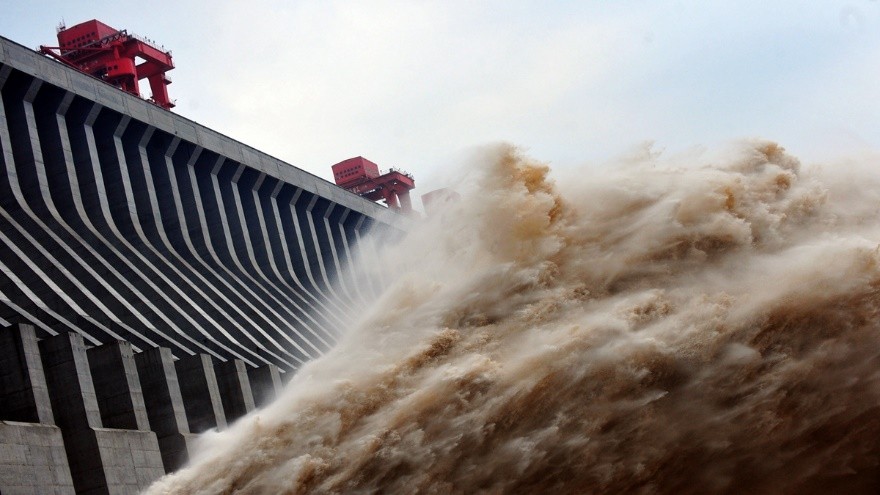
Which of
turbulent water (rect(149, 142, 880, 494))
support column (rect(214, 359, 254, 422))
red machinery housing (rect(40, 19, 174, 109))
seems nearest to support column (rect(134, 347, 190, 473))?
support column (rect(214, 359, 254, 422))

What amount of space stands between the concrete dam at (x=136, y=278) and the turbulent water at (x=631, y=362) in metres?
6.81

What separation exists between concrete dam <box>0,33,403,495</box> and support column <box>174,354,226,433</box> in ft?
0.20

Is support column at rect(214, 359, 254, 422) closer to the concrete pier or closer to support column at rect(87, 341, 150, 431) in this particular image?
support column at rect(87, 341, 150, 431)

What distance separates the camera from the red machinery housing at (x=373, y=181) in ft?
384

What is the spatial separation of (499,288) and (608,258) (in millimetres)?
3028

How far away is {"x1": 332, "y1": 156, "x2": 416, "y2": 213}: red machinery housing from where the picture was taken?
384 feet

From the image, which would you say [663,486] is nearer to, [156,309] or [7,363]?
[7,363]

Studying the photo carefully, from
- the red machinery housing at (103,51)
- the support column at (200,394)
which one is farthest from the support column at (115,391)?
the red machinery housing at (103,51)

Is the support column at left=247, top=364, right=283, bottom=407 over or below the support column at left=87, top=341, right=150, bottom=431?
below

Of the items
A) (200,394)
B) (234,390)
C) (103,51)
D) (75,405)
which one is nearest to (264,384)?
(234,390)

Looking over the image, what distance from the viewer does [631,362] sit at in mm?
31000

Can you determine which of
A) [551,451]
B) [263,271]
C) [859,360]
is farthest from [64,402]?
[263,271]

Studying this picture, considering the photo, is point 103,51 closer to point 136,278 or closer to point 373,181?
point 136,278

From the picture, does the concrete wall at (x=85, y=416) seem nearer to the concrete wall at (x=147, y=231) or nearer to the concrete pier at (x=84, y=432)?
the concrete pier at (x=84, y=432)
